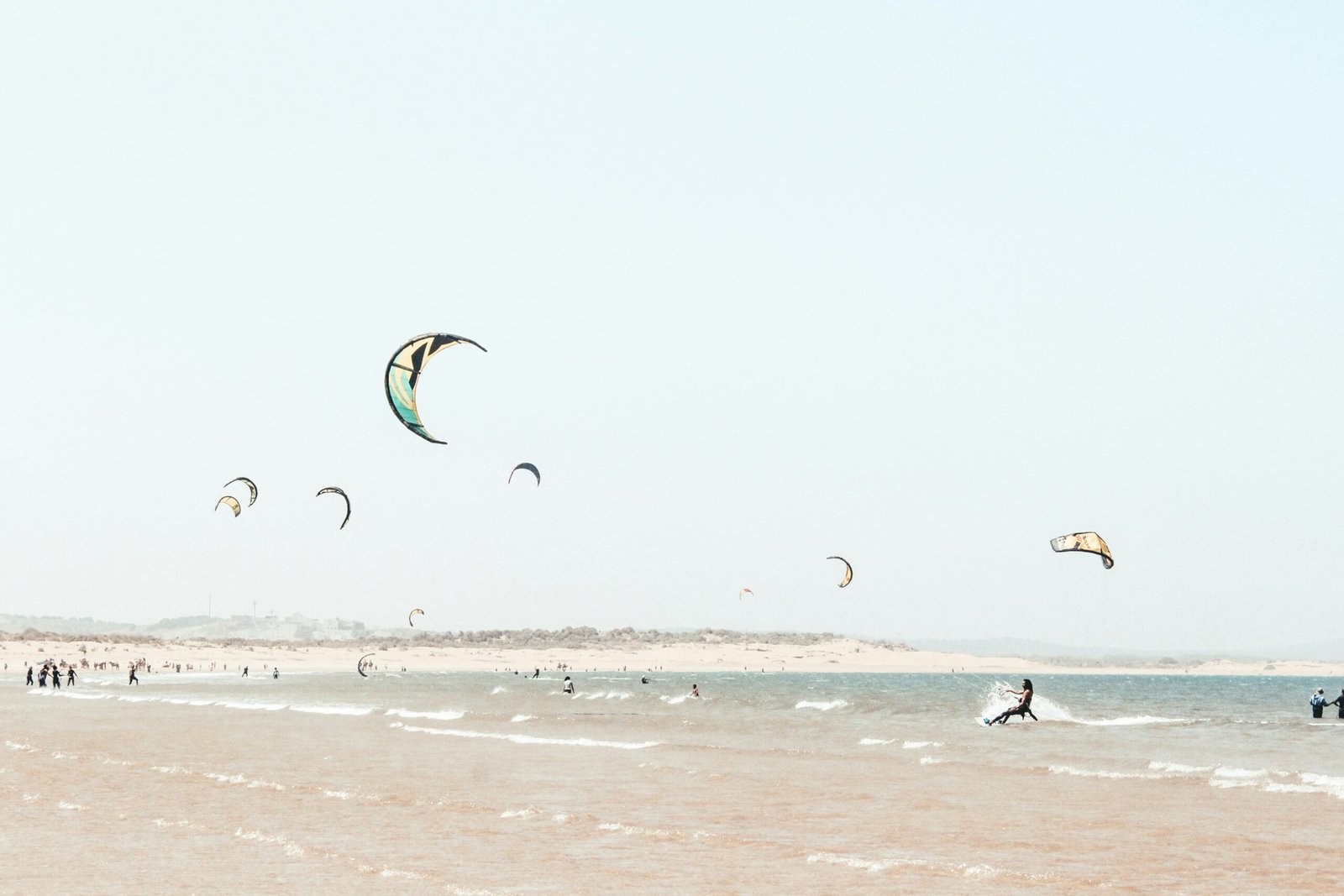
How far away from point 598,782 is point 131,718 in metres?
18.1

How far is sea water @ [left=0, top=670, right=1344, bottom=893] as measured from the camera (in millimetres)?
9672

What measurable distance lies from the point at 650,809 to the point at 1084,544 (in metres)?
17.0

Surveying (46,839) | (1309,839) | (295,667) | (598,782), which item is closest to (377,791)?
(598,782)

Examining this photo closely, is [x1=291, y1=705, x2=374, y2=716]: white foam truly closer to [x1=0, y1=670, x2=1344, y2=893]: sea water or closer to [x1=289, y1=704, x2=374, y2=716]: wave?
[x1=289, y1=704, x2=374, y2=716]: wave

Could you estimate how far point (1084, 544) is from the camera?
27875mm

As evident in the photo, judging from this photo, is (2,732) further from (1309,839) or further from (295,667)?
(295,667)

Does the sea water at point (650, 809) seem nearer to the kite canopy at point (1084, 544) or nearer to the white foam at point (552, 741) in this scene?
the white foam at point (552, 741)

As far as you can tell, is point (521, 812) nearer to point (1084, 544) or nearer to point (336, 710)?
point (1084, 544)

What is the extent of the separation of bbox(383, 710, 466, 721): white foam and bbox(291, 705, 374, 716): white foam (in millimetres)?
738

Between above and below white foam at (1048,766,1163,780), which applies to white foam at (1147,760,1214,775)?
below

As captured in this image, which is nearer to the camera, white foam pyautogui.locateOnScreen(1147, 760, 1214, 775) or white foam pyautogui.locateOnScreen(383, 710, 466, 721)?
white foam pyautogui.locateOnScreen(1147, 760, 1214, 775)

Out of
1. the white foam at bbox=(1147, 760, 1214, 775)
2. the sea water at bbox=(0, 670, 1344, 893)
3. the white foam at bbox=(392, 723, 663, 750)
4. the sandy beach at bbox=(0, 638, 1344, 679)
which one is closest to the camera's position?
the sea water at bbox=(0, 670, 1344, 893)

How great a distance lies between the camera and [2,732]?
24.4 metres

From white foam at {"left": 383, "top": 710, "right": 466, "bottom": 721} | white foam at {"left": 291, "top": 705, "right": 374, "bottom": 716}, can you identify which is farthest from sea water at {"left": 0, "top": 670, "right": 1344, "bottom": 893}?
white foam at {"left": 291, "top": 705, "right": 374, "bottom": 716}
